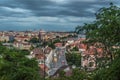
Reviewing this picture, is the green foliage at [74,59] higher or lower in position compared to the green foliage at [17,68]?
lower

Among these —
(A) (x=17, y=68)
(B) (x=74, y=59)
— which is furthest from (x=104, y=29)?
(B) (x=74, y=59)

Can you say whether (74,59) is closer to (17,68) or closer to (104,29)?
(17,68)

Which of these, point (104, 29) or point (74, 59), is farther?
point (74, 59)

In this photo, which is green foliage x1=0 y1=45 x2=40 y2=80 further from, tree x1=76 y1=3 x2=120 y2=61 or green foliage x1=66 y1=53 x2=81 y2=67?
Result: green foliage x1=66 y1=53 x2=81 y2=67

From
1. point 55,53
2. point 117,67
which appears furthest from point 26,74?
point 55,53

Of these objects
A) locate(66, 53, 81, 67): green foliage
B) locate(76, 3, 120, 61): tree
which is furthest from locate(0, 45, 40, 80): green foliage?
locate(66, 53, 81, 67): green foliage

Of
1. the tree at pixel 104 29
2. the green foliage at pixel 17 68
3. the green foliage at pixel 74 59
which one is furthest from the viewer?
the green foliage at pixel 74 59

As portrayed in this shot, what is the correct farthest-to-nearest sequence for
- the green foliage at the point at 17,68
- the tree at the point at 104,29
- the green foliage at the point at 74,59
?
the green foliage at the point at 74,59
the green foliage at the point at 17,68
the tree at the point at 104,29

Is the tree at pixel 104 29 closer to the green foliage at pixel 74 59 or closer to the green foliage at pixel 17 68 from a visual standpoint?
the green foliage at pixel 17 68

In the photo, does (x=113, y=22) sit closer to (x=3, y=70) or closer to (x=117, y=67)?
(x=117, y=67)

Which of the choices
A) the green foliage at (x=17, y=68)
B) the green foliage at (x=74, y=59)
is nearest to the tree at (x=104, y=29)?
the green foliage at (x=17, y=68)

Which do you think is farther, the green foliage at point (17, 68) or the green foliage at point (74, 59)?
the green foliage at point (74, 59)
